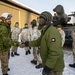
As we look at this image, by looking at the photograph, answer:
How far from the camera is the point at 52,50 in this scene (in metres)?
3.03

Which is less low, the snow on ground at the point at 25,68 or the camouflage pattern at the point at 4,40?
the camouflage pattern at the point at 4,40

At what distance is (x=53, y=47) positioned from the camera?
3.03 m

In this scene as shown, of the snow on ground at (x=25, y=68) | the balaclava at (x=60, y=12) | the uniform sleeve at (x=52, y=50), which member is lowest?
the snow on ground at (x=25, y=68)

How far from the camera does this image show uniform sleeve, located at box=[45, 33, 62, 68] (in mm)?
3012

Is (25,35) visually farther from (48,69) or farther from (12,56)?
(48,69)

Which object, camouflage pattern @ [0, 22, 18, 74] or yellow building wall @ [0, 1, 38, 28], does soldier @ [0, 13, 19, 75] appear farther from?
yellow building wall @ [0, 1, 38, 28]

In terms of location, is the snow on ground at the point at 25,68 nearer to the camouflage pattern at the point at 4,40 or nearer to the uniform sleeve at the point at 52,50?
the camouflage pattern at the point at 4,40

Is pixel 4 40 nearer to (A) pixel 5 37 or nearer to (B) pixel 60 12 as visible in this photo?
(A) pixel 5 37

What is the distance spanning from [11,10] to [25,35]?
7908 millimetres

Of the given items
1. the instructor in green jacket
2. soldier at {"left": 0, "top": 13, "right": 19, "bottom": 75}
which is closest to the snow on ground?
soldier at {"left": 0, "top": 13, "right": 19, "bottom": 75}

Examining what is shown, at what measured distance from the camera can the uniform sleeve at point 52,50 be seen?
3.01m

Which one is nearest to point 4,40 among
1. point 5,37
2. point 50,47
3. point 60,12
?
point 5,37

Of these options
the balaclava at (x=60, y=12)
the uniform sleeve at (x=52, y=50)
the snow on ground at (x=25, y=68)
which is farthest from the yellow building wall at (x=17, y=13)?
the uniform sleeve at (x=52, y=50)

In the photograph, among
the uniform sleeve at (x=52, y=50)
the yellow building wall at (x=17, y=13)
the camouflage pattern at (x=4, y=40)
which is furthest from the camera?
the yellow building wall at (x=17, y=13)
